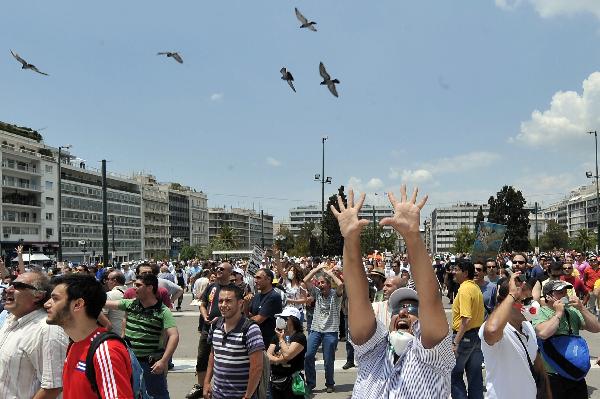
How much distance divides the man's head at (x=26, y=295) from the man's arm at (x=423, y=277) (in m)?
2.76

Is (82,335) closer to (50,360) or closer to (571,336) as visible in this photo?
(50,360)

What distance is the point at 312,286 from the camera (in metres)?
11.5

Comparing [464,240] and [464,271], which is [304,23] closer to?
[464,271]

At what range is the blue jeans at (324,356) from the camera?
8.65 meters

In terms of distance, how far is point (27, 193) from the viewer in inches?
3329

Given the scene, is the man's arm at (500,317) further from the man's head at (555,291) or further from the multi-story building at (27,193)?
the multi-story building at (27,193)

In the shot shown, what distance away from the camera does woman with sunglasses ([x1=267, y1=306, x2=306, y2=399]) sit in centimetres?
604

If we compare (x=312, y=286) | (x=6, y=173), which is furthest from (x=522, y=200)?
(x=312, y=286)

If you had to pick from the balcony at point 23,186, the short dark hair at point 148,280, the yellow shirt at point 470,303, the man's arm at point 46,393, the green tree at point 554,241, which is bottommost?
the green tree at point 554,241

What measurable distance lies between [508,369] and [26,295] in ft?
11.0

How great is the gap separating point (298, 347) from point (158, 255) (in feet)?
422

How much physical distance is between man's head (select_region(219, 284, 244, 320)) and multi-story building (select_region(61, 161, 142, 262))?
84228 mm

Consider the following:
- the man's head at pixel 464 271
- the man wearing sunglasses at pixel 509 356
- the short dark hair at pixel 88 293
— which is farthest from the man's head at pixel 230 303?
the man's head at pixel 464 271

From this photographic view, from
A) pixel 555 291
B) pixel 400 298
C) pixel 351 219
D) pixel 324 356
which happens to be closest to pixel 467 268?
pixel 555 291
